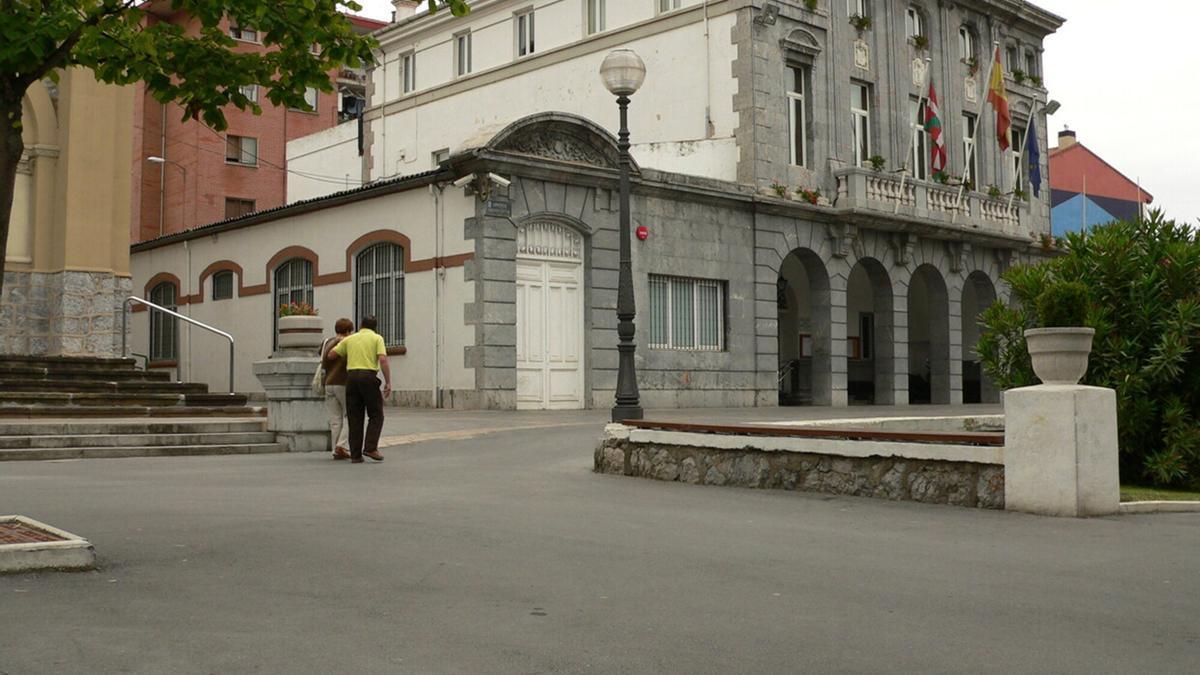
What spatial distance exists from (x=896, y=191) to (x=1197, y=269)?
18608 mm

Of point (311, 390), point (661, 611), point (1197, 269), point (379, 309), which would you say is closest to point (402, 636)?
point (661, 611)

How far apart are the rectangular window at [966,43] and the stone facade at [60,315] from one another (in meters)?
23.1

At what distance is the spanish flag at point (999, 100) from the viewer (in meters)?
30.9

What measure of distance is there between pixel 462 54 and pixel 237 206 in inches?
591

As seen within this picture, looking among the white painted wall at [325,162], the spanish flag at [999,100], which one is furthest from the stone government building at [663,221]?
the white painted wall at [325,162]

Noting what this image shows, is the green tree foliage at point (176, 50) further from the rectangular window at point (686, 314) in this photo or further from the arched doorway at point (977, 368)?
the arched doorway at point (977, 368)

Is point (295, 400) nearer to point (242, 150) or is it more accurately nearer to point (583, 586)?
point (583, 586)

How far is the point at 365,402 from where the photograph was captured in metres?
14.5

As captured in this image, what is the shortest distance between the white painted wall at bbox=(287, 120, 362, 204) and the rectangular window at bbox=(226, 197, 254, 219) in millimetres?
2104

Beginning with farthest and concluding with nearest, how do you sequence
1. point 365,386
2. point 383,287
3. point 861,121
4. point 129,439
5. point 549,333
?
1. point 861,121
2. point 383,287
3. point 549,333
4. point 129,439
5. point 365,386

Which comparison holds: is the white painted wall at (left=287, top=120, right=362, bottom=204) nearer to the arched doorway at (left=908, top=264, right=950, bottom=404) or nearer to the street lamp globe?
the arched doorway at (left=908, top=264, right=950, bottom=404)

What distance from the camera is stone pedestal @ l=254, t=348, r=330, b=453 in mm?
15430

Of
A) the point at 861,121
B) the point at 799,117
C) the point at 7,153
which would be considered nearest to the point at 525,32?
the point at 799,117

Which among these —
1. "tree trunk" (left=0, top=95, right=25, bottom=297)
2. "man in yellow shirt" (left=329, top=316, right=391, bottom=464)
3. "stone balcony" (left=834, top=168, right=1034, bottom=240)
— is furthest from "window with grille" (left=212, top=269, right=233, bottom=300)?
"tree trunk" (left=0, top=95, right=25, bottom=297)
